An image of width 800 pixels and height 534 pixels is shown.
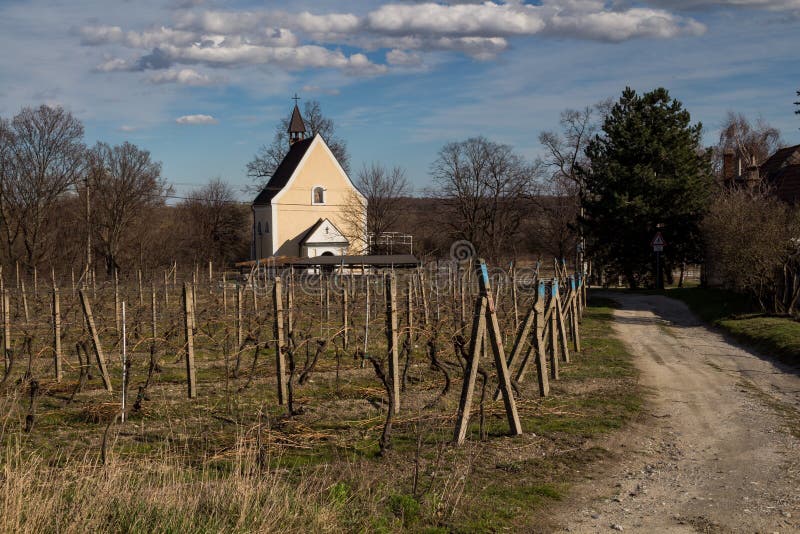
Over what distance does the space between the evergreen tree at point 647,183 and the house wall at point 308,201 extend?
23356mm

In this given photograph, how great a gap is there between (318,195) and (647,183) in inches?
1067

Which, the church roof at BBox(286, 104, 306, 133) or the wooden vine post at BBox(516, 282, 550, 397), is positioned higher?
the church roof at BBox(286, 104, 306, 133)

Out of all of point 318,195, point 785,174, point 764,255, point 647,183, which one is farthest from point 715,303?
point 318,195

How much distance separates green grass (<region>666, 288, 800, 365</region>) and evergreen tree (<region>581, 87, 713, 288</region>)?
4.87 meters

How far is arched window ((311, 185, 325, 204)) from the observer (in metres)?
53.4

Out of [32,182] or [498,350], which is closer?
[498,350]

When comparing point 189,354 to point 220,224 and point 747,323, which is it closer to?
point 747,323

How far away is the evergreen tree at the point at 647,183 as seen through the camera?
32.6m

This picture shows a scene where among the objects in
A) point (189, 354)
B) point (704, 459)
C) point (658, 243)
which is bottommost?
point (704, 459)

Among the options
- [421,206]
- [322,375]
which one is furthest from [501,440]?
[421,206]

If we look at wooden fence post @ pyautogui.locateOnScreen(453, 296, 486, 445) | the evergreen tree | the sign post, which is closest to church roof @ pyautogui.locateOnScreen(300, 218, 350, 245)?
the evergreen tree

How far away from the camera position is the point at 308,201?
53.1 m

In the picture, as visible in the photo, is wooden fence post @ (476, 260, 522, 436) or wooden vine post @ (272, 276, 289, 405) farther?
wooden vine post @ (272, 276, 289, 405)

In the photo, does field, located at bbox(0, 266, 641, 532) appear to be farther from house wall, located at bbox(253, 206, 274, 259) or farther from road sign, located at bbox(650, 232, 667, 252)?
house wall, located at bbox(253, 206, 274, 259)
